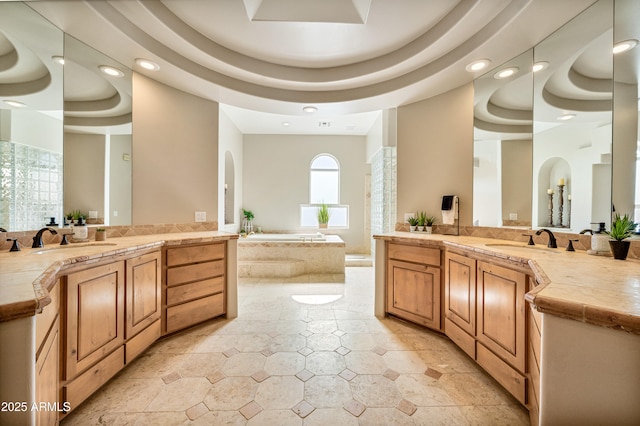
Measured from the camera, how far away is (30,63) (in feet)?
6.00

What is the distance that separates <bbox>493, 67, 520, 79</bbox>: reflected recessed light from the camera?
2242 mm

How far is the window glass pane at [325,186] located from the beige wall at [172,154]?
3.39m

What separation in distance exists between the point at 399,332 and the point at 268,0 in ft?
9.75

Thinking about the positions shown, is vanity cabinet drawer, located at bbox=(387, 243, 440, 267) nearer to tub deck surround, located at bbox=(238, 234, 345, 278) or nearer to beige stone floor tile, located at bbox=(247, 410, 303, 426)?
beige stone floor tile, located at bbox=(247, 410, 303, 426)

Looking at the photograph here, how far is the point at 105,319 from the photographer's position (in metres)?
1.59

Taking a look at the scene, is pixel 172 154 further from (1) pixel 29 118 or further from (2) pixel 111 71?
(1) pixel 29 118

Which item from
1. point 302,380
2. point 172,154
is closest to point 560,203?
point 302,380

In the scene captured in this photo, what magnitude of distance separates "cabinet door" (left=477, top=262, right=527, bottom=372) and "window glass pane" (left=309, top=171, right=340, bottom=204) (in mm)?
4657

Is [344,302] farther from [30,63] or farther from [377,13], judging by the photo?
[30,63]

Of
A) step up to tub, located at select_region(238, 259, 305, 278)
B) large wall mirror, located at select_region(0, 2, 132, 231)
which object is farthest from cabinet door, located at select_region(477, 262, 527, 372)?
large wall mirror, located at select_region(0, 2, 132, 231)

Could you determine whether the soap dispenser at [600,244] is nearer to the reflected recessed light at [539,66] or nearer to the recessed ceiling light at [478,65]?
the reflected recessed light at [539,66]

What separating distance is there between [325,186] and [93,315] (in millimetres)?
5182

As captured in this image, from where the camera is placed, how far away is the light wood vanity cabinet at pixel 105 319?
1378 millimetres

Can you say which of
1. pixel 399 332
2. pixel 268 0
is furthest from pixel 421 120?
pixel 399 332
